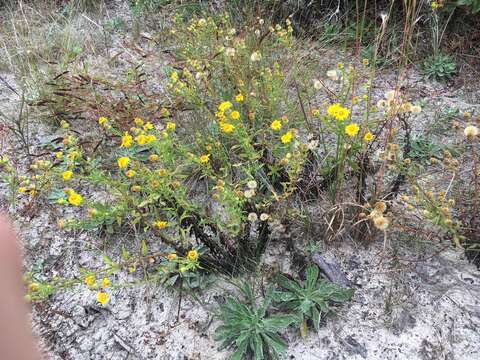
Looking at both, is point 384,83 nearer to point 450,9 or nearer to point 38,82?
point 450,9

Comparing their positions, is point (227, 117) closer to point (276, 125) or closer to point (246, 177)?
point (276, 125)

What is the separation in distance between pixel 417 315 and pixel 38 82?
8.37 feet

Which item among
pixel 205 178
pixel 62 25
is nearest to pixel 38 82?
pixel 62 25

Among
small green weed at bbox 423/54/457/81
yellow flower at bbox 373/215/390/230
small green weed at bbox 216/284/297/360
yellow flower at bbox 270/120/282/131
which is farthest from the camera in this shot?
small green weed at bbox 423/54/457/81

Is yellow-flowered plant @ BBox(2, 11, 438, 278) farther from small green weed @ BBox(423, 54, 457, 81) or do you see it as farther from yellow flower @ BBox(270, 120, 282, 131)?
small green weed @ BBox(423, 54, 457, 81)

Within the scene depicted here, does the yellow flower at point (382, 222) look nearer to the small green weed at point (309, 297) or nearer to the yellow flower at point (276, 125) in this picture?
the small green weed at point (309, 297)

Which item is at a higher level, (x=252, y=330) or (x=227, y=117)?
(x=227, y=117)

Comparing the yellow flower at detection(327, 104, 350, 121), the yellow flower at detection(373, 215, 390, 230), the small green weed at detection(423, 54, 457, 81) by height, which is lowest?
the small green weed at detection(423, 54, 457, 81)

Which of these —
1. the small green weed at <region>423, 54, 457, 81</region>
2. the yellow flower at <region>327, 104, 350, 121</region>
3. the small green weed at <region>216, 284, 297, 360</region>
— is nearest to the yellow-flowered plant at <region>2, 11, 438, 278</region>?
the yellow flower at <region>327, 104, 350, 121</region>

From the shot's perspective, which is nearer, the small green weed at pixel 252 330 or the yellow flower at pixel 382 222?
the yellow flower at pixel 382 222

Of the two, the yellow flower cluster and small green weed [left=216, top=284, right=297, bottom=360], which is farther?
the yellow flower cluster

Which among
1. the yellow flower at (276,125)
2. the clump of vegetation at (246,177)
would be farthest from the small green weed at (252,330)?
the yellow flower at (276,125)

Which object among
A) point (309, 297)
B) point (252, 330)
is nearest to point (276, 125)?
point (309, 297)

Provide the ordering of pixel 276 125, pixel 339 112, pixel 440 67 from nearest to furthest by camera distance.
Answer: pixel 339 112 < pixel 276 125 < pixel 440 67
